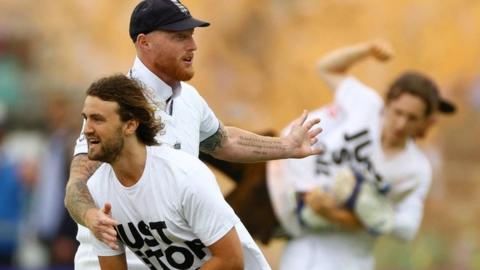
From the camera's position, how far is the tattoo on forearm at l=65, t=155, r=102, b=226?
566 centimetres

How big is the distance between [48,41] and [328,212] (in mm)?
5185

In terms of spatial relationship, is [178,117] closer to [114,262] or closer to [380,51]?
[114,262]

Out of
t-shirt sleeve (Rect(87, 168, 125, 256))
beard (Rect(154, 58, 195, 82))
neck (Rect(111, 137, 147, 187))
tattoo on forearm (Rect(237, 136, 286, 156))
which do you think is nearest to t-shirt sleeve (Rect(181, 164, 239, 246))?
neck (Rect(111, 137, 147, 187))

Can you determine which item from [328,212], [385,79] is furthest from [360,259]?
[385,79]

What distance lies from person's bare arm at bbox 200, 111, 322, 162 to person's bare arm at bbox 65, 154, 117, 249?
0.59m

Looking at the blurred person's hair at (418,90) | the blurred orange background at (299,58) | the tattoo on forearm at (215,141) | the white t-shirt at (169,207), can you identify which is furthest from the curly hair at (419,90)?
the blurred orange background at (299,58)

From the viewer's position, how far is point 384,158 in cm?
851

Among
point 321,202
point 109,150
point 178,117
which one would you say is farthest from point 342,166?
point 109,150

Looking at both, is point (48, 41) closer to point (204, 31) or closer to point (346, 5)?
point (204, 31)

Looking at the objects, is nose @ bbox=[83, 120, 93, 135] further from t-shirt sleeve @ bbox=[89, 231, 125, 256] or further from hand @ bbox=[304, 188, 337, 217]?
hand @ bbox=[304, 188, 337, 217]

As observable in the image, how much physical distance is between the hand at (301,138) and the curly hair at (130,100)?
77 cm

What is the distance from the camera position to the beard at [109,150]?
5449 millimetres

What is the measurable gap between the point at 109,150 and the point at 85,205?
0.92 feet

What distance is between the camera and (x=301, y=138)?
6.26 metres
